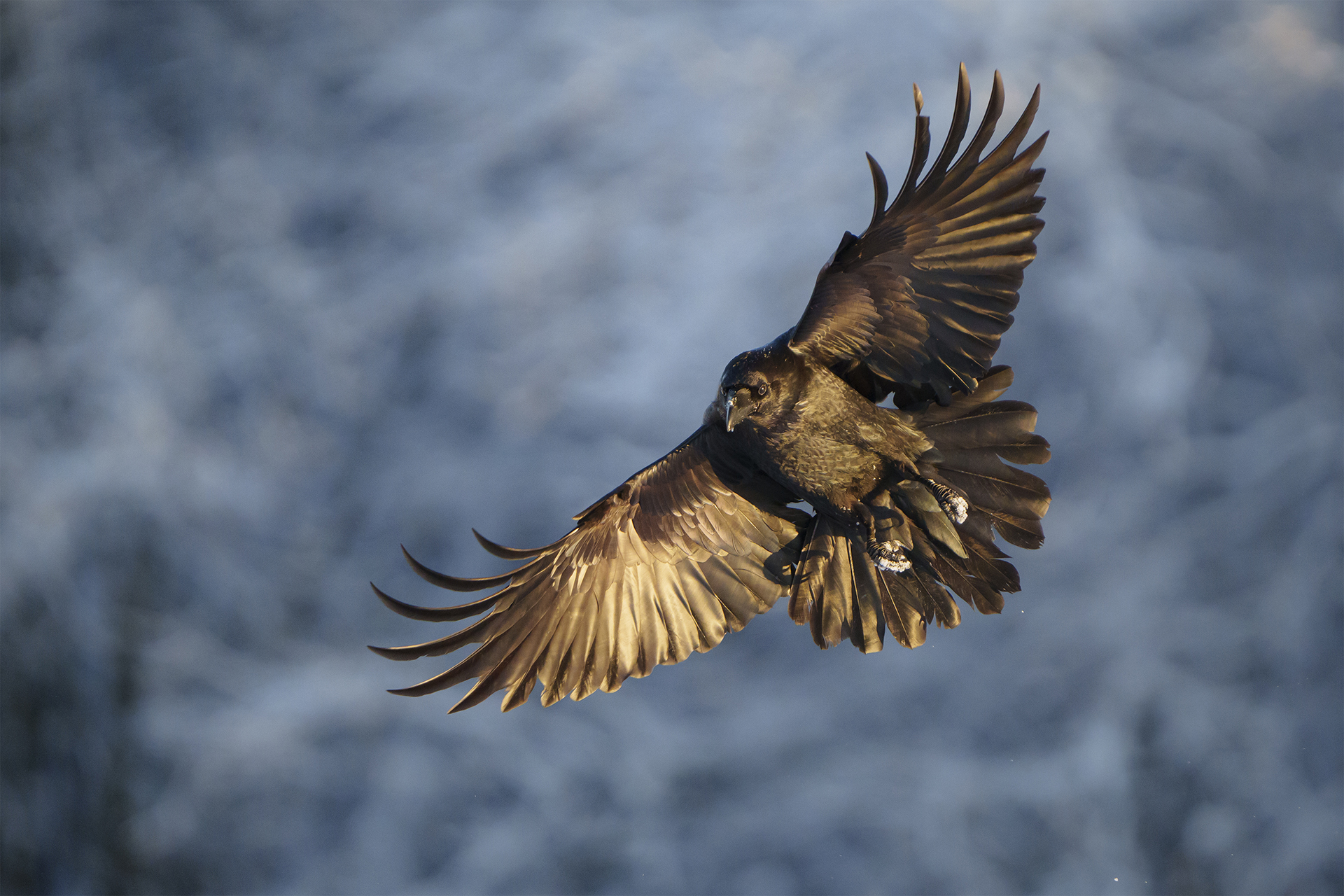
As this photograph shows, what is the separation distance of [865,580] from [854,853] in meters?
5.05

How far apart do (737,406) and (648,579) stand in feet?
3.23

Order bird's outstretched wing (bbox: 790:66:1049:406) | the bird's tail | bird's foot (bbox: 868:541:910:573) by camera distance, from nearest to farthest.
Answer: bird's outstretched wing (bbox: 790:66:1049:406) → the bird's tail → bird's foot (bbox: 868:541:910:573)

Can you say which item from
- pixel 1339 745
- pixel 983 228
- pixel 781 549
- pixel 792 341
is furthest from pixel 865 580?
pixel 1339 745

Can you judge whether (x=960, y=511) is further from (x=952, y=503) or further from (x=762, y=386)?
(x=762, y=386)

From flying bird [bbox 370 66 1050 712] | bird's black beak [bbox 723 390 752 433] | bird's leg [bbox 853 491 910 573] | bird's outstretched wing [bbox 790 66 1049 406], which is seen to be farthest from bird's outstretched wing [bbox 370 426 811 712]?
bird's outstretched wing [bbox 790 66 1049 406]

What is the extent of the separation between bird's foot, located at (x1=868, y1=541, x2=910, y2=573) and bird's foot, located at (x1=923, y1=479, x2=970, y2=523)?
0.74 feet

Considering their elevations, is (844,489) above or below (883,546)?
above

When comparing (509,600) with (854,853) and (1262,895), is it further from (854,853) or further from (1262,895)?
(1262,895)

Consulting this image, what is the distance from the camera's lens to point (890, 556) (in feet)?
12.4

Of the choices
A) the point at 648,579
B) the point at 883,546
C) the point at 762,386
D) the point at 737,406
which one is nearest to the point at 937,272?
the point at 762,386

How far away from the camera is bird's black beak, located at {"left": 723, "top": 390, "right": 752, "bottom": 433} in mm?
3639

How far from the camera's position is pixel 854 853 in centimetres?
Answer: 820

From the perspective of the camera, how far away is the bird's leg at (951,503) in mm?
3645

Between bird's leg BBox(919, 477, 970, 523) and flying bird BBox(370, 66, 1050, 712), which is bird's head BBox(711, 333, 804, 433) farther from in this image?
bird's leg BBox(919, 477, 970, 523)
